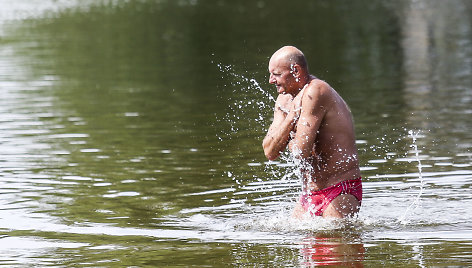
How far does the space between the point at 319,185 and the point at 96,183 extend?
4.10 metres

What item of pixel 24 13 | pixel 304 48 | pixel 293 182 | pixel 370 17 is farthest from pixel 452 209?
pixel 24 13

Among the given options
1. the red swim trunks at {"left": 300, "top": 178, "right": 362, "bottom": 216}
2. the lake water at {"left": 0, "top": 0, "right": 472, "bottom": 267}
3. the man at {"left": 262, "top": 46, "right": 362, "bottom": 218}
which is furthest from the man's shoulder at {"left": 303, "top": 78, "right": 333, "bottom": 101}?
the lake water at {"left": 0, "top": 0, "right": 472, "bottom": 267}

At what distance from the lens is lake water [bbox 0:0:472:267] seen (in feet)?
30.2

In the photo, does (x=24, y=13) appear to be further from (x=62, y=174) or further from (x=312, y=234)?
(x=312, y=234)

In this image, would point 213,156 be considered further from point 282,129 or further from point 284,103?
point 282,129

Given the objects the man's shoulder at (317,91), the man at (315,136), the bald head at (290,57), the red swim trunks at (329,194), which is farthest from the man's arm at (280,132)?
the red swim trunks at (329,194)

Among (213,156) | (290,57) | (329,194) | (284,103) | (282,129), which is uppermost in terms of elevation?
(290,57)

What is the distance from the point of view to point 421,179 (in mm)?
12086

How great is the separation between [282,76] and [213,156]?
209 inches

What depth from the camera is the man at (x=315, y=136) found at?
9438 mm

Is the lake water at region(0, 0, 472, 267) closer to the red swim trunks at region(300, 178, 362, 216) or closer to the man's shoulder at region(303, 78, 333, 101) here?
the red swim trunks at region(300, 178, 362, 216)

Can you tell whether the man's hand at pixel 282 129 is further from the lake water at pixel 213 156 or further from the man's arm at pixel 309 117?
the lake water at pixel 213 156

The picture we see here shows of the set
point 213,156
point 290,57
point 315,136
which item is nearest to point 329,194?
point 315,136

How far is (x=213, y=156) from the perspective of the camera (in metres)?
14.6
